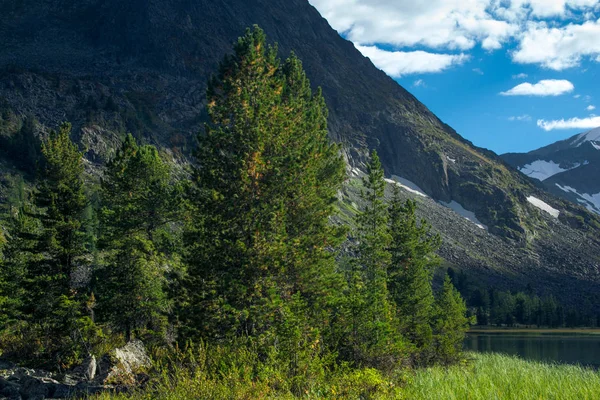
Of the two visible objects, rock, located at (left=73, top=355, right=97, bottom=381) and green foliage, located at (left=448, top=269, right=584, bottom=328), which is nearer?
rock, located at (left=73, top=355, right=97, bottom=381)

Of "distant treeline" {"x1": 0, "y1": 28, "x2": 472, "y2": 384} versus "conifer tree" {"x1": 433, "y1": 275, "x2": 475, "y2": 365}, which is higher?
"distant treeline" {"x1": 0, "y1": 28, "x2": 472, "y2": 384}

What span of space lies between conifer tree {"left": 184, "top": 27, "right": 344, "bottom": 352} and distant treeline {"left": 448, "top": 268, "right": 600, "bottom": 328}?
134444mm

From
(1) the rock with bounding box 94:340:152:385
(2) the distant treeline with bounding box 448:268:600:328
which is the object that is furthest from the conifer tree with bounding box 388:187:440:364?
(2) the distant treeline with bounding box 448:268:600:328

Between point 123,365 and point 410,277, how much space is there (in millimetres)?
25806

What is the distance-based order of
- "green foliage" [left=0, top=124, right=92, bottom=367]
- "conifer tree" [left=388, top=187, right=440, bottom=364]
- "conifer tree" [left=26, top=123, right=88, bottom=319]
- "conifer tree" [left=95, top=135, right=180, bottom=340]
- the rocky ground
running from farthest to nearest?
"conifer tree" [left=388, top=187, right=440, bottom=364] < "conifer tree" [left=26, top=123, right=88, bottom=319] < "green foliage" [left=0, top=124, right=92, bottom=367] < "conifer tree" [left=95, top=135, right=180, bottom=340] < the rocky ground

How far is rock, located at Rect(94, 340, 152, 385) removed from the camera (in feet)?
55.7

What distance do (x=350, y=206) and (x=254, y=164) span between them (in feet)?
583

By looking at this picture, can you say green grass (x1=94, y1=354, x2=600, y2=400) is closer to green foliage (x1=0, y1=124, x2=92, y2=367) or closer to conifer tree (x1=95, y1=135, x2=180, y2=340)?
conifer tree (x1=95, y1=135, x2=180, y2=340)

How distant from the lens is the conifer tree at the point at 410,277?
37.7m

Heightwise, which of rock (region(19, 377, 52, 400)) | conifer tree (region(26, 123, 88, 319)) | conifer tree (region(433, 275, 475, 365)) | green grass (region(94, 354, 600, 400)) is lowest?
conifer tree (region(433, 275, 475, 365))

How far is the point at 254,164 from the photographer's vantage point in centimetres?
1964

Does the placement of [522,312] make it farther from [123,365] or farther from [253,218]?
[123,365]

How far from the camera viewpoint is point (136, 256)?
3044 cm

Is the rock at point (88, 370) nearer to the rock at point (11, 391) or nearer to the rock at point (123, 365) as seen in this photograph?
the rock at point (123, 365)
